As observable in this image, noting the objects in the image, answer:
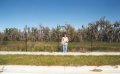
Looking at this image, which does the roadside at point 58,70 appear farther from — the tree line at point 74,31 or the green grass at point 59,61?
the tree line at point 74,31

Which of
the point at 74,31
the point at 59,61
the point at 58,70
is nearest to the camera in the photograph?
the point at 58,70

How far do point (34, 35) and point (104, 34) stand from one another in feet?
45.7

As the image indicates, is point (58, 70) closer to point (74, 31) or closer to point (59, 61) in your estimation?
point (59, 61)

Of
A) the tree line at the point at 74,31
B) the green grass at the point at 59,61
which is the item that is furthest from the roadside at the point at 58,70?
the tree line at the point at 74,31

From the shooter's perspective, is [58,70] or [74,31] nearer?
[58,70]

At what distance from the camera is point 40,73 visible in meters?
11.0

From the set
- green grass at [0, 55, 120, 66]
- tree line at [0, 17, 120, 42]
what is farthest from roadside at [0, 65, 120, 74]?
tree line at [0, 17, 120, 42]

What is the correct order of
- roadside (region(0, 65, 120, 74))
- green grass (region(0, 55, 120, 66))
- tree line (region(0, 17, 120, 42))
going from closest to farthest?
roadside (region(0, 65, 120, 74))
green grass (region(0, 55, 120, 66))
tree line (region(0, 17, 120, 42))

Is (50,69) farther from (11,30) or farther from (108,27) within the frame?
(11,30)

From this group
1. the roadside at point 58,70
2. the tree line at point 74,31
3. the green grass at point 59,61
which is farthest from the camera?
the tree line at point 74,31

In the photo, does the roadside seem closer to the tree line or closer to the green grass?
the green grass

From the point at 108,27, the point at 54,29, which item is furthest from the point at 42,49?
the point at 108,27

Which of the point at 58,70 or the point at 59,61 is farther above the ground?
the point at 59,61

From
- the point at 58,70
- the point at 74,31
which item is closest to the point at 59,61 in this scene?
the point at 58,70
